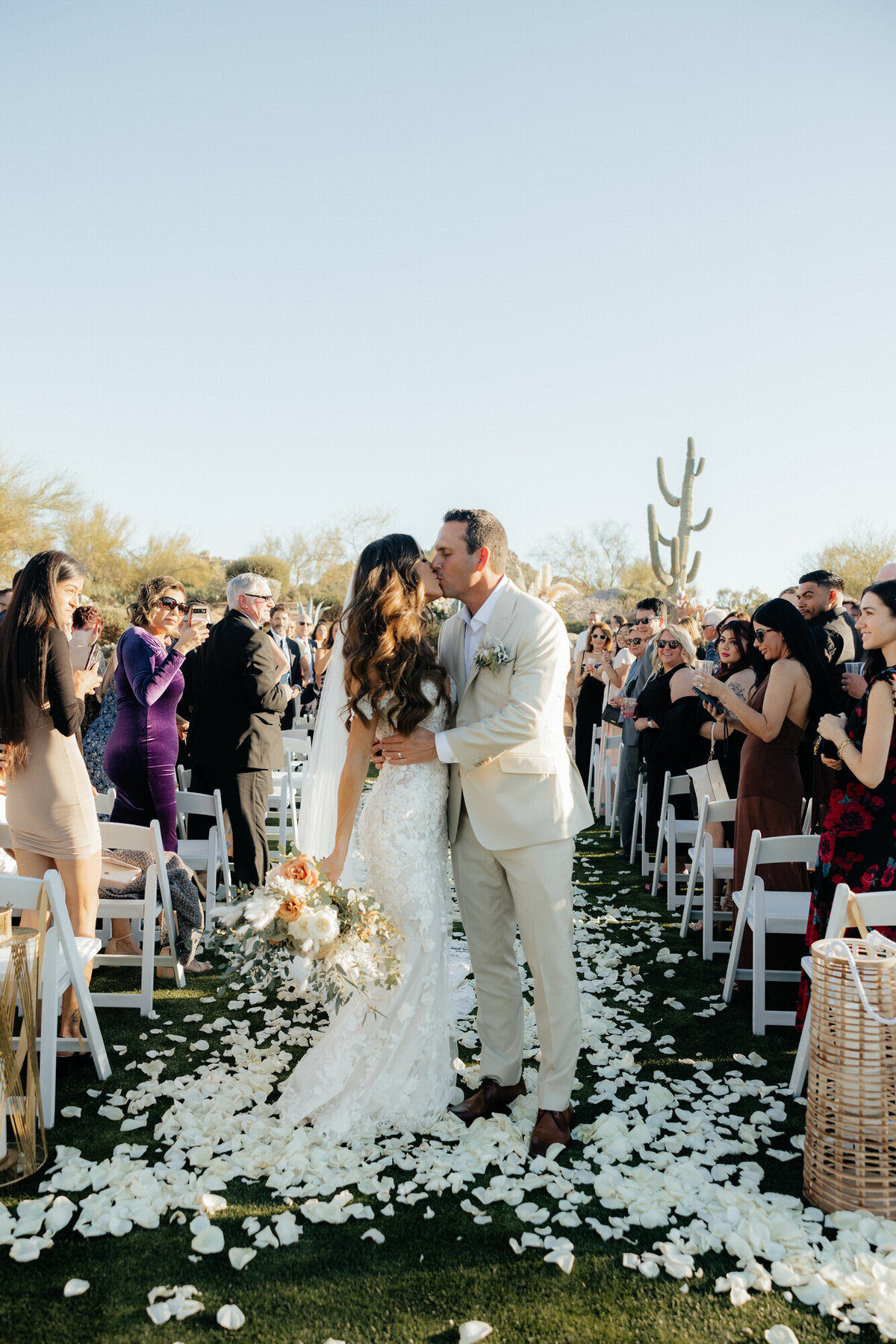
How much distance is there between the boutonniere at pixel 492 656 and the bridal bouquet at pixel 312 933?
3.31ft

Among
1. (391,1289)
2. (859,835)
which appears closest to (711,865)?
(859,835)

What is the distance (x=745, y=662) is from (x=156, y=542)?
37273 mm

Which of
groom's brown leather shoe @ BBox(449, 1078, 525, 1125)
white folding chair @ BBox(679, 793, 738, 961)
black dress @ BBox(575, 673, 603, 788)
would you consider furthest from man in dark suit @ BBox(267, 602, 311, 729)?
groom's brown leather shoe @ BBox(449, 1078, 525, 1125)

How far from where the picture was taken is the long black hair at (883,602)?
3.83 meters

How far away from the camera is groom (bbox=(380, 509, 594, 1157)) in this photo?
3.59 m

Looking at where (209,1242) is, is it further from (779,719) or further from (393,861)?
(779,719)

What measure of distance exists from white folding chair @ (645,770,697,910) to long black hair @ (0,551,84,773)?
15.6ft

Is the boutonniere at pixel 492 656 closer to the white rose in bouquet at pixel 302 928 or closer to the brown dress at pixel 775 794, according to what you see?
the white rose in bouquet at pixel 302 928

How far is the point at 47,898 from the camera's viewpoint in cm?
366

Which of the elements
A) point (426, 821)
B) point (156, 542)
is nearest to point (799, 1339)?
point (426, 821)

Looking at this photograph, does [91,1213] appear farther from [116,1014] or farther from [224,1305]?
[116,1014]

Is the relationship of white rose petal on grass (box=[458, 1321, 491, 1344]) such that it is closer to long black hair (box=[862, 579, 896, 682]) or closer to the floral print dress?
the floral print dress

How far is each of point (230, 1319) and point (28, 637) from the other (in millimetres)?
2786

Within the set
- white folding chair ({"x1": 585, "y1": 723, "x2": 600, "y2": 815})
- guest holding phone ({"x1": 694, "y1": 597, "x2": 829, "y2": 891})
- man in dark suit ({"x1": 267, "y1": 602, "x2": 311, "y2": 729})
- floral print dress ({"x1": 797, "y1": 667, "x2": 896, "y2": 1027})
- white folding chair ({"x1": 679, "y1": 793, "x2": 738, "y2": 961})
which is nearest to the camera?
floral print dress ({"x1": 797, "y1": 667, "x2": 896, "y2": 1027})
